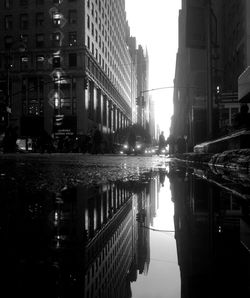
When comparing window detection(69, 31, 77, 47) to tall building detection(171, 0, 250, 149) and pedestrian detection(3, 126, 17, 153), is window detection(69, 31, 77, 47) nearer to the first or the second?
tall building detection(171, 0, 250, 149)

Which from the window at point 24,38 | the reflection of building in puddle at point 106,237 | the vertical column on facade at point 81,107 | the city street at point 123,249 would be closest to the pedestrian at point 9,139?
the reflection of building in puddle at point 106,237

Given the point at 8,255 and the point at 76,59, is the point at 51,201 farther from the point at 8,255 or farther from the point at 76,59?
the point at 76,59

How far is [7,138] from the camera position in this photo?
88.6 feet

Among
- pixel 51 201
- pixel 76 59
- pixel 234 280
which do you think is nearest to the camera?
pixel 234 280

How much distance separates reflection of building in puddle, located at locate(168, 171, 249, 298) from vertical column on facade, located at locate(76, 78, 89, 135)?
5420 centimetres

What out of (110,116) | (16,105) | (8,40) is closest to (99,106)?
(110,116)

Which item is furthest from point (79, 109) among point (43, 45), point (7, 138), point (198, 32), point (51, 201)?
point (51, 201)

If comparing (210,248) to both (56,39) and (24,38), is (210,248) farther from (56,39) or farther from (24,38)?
(24,38)

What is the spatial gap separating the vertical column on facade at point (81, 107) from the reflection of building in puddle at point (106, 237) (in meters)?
53.7

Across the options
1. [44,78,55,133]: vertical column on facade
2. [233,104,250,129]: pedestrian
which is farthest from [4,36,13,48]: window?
[233,104,250,129]: pedestrian

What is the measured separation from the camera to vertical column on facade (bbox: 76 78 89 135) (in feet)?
184

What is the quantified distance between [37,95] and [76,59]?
824cm

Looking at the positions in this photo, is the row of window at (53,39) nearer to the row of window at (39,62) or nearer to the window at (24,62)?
the row of window at (39,62)

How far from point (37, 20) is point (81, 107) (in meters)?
15.5
